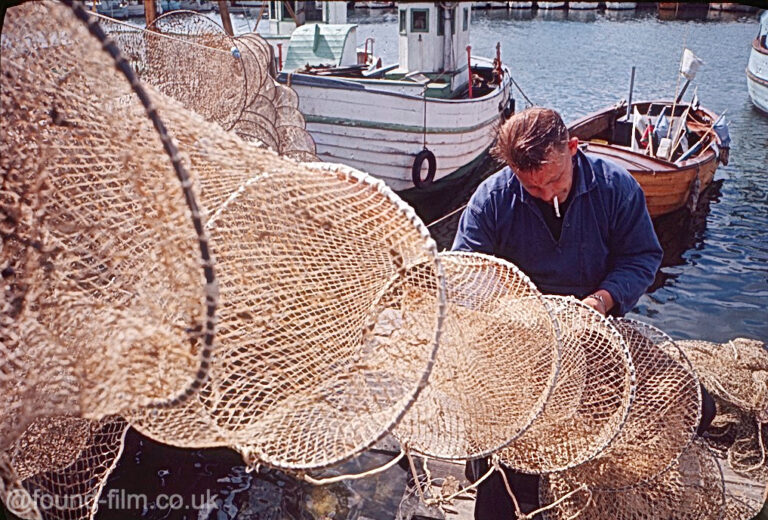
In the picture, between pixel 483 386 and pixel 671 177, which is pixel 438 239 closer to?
pixel 671 177

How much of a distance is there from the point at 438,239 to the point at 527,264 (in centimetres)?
779

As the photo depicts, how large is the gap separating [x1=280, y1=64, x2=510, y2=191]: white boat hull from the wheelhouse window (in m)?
2.12

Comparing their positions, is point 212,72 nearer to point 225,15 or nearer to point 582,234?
point 582,234

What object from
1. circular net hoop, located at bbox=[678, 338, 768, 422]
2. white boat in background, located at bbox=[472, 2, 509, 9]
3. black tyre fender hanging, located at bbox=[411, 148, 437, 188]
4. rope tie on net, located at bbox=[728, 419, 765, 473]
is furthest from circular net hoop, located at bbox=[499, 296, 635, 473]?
white boat in background, located at bbox=[472, 2, 509, 9]

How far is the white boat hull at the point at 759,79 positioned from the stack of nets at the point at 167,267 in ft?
68.3

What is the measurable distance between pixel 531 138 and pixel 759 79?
814 inches

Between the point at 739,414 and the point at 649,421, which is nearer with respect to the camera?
the point at 649,421

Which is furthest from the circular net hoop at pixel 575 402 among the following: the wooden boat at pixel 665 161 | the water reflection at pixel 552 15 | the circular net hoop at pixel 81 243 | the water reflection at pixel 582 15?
the water reflection at pixel 552 15

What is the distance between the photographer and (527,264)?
10.7 feet

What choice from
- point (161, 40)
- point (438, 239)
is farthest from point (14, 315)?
point (438, 239)

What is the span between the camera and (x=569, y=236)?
3.15 metres

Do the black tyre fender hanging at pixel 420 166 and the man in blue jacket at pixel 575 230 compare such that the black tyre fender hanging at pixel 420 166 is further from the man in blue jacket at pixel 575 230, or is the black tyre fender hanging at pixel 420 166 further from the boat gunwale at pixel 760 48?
the boat gunwale at pixel 760 48

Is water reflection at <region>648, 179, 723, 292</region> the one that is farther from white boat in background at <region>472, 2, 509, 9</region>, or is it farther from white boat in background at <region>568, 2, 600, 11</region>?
white boat in background at <region>472, 2, 509, 9</region>

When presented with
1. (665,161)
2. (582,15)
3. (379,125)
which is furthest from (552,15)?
(379,125)
